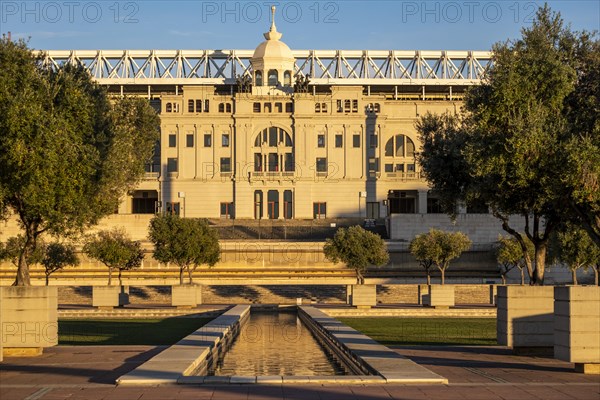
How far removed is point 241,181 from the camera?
114 meters

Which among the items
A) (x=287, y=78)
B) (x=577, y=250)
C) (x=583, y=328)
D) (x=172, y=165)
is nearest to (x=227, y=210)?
(x=172, y=165)

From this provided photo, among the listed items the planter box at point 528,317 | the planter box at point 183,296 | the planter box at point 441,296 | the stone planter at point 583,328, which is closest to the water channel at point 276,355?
the planter box at point 528,317

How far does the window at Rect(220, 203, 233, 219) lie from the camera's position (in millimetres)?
114188

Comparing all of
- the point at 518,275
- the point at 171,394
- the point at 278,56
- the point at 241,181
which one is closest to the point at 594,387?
the point at 171,394

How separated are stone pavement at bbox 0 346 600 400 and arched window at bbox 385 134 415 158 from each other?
300 feet

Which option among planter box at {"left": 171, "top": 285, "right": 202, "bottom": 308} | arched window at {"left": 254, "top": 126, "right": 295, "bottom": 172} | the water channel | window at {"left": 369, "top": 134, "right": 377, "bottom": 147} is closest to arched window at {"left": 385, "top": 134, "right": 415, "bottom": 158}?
window at {"left": 369, "top": 134, "right": 377, "bottom": 147}

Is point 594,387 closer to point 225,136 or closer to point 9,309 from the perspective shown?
point 9,309

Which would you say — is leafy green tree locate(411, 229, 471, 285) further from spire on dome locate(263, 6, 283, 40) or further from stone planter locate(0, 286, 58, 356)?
spire on dome locate(263, 6, 283, 40)

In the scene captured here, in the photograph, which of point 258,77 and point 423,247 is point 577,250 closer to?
point 423,247

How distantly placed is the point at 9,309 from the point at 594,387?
1607 centimetres

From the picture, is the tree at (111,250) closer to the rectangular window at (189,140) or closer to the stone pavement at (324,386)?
the stone pavement at (324,386)

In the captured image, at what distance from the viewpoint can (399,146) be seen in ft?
391

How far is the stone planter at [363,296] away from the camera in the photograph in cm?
5894

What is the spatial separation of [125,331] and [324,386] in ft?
69.7
